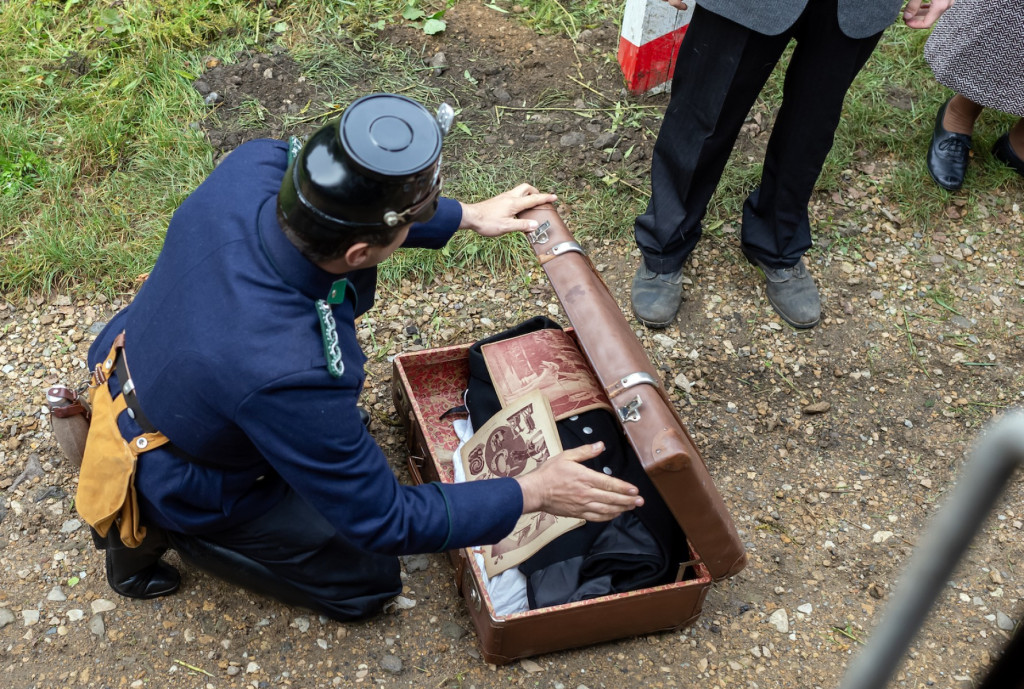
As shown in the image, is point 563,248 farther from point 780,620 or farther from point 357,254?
point 780,620

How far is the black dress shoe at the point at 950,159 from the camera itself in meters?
4.10

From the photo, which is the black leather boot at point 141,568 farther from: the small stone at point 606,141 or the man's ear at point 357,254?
the small stone at point 606,141

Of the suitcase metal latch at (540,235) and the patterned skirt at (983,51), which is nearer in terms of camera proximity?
the suitcase metal latch at (540,235)

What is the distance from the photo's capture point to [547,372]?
111 inches

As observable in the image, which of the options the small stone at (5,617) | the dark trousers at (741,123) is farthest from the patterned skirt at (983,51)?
the small stone at (5,617)

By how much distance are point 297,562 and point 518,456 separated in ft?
2.32

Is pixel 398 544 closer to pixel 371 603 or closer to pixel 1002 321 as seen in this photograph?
pixel 371 603

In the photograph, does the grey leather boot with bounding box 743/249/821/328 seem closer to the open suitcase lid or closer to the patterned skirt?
the patterned skirt

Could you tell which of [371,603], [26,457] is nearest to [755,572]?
[371,603]

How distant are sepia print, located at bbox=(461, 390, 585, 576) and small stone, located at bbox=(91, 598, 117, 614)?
3.75 ft

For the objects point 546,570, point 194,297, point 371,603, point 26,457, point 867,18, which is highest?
point 867,18

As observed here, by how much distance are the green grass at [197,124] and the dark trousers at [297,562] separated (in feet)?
4.85

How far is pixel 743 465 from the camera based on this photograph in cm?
315

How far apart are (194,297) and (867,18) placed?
2.24 metres
